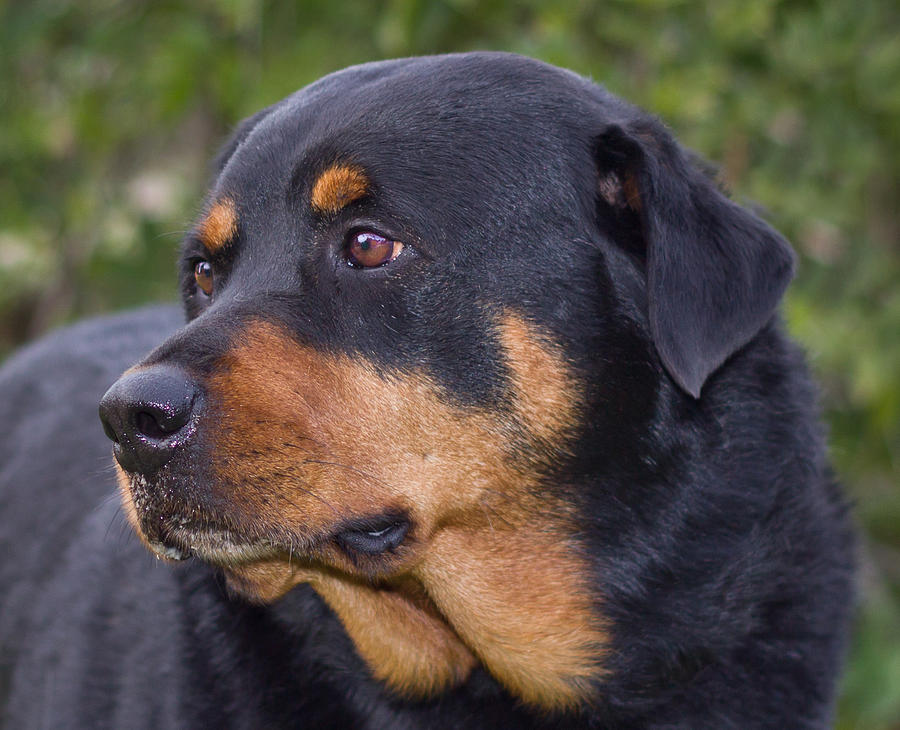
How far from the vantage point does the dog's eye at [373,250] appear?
2.61 meters

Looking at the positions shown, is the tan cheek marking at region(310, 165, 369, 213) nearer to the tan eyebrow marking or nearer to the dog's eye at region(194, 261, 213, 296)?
the tan eyebrow marking

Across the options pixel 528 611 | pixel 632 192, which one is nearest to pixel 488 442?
pixel 528 611

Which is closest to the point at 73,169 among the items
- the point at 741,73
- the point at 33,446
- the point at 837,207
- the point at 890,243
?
the point at 33,446

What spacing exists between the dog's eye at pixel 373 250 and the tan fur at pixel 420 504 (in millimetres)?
244

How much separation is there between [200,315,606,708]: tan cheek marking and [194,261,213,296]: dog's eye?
23.0 inches

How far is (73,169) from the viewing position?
20.8 ft

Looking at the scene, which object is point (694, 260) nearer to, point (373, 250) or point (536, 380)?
point (536, 380)

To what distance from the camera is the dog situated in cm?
248

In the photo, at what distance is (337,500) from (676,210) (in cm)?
103

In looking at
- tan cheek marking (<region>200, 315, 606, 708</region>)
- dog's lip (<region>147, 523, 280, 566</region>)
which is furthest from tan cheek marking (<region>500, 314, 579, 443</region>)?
dog's lip (<region>147, 523, 280, 566</region>)

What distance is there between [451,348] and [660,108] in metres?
2.37

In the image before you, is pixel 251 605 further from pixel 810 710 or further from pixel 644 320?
→ pixel 810 710

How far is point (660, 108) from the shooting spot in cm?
457

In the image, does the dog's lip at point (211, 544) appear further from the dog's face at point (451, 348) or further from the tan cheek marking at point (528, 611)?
the tan cheek marking at point (528, 611)
